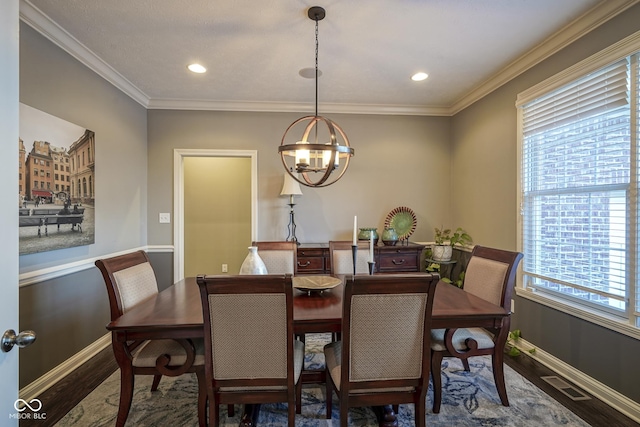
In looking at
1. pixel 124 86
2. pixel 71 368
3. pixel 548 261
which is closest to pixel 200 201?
pixel 124 86

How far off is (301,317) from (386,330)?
0.43m

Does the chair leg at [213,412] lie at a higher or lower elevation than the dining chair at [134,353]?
lower

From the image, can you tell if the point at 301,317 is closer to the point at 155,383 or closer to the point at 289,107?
the point at 155,383

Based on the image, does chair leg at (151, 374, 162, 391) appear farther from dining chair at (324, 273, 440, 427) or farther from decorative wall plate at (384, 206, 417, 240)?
decorative wall plate at (384, 206, 417, 240)

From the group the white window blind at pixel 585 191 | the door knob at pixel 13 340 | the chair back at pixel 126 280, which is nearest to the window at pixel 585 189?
the white window blind at pixel 585 191

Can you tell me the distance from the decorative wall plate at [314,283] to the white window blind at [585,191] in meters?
1.80

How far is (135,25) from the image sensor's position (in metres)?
2.19

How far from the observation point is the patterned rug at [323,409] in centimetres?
182

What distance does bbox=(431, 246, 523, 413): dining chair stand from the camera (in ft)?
6.15

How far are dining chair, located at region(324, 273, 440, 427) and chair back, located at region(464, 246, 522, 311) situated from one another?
2.70 feet

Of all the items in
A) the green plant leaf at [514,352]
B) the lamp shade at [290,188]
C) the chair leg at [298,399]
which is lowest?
the green plant leaf at [514,352]

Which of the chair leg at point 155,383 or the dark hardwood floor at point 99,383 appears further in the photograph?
the chair leg at point 155,383

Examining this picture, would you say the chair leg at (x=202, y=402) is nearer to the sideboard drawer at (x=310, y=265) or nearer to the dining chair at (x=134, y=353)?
the dining chair at (x=134, y=353)

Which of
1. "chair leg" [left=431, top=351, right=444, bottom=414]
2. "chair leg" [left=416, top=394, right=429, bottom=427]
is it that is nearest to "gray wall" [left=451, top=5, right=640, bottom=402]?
"chair leg" [left=431, top=351, right=444, bottom=414]
